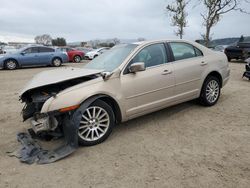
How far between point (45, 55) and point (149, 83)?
12916 mm

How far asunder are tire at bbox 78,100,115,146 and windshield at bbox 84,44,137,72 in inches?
29.0

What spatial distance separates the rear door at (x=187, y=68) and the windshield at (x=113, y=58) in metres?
0.92

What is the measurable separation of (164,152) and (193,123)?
132cm

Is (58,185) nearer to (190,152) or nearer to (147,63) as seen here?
(190,152)

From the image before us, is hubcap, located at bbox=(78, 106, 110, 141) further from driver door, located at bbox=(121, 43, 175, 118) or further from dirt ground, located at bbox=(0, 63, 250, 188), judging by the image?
driver door, located at bbox=(121, 43, 175, 118)

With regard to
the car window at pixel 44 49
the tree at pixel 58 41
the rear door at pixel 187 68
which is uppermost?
the tree at pixel 58 41

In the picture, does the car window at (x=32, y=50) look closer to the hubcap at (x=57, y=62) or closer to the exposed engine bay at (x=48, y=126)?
the hubcap at (x=57, y=62)

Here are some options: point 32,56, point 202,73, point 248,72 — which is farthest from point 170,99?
point 32,56

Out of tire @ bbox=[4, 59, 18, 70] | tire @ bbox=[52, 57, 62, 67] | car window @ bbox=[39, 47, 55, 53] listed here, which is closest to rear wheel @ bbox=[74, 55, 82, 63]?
tire @ bbox=[52, 57, 62, 67]

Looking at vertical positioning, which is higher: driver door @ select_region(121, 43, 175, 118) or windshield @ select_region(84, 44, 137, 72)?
windshield @ select_region(84, 44, 137, 72)

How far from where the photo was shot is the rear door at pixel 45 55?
1558 centimetres

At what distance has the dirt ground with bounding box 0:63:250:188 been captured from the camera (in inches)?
116

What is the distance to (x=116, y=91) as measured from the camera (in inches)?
157

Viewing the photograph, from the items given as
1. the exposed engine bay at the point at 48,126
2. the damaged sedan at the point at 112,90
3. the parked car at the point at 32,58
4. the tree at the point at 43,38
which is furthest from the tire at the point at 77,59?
the tree at the point at 43,38
